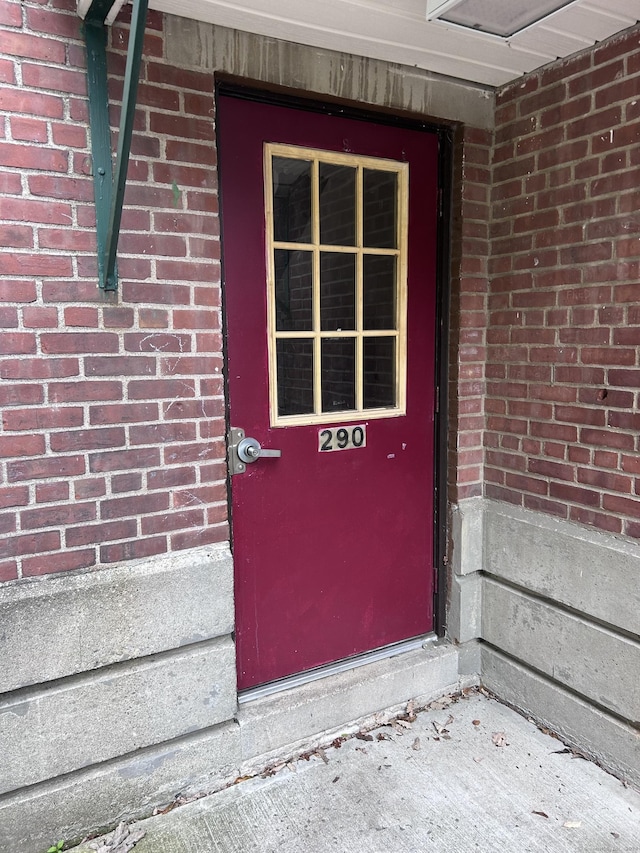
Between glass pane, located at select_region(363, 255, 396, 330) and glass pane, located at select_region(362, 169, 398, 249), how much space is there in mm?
72

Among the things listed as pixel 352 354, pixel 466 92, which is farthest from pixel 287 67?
pixel 352 354

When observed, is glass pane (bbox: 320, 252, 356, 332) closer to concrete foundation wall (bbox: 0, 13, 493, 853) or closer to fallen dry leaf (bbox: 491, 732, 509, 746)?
concrete foundation wall (bbox: 0, 13, 493, 853)

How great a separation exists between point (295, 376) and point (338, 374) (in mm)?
210

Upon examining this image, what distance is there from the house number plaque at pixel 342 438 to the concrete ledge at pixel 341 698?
1071 millimetres

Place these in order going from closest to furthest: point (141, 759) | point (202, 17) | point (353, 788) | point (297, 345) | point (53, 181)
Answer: point (53, 181)
point (202, 17)
point (141, 759)
point (353, 788)
point (297, 345)

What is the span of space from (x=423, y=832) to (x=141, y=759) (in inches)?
42.2

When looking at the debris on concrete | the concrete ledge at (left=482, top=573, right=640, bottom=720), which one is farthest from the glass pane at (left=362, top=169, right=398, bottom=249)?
the debris on concrete

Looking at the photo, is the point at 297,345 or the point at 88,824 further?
the point at 297,345

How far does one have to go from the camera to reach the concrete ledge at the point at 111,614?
1.92m

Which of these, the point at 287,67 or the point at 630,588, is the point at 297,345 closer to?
the point at 287,67

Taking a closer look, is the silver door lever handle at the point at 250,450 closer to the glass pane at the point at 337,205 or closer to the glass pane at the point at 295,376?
the glass pane at the point at 295,376

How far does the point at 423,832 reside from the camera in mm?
2105

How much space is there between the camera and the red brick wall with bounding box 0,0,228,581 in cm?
181

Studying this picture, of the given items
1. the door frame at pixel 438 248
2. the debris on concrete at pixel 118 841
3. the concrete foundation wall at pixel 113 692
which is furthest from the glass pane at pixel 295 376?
the debris on concrete at pixel 118 841
